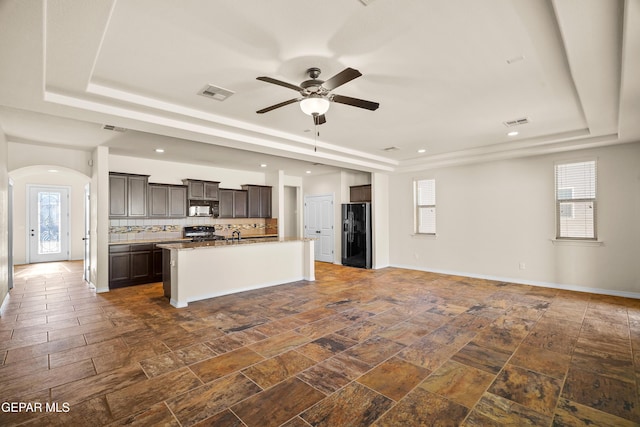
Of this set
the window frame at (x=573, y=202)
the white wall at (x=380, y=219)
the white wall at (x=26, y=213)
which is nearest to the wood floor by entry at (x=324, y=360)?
the window frame at (x=573, y=202)

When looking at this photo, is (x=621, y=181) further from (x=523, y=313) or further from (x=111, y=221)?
(x=111, y=221)

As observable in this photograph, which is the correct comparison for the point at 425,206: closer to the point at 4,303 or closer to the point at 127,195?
the point at 127,195

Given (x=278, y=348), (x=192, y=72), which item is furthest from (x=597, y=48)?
(x=278, y=348)

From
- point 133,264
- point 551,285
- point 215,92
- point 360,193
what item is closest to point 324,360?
point 215,92

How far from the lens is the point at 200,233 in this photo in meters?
7.32

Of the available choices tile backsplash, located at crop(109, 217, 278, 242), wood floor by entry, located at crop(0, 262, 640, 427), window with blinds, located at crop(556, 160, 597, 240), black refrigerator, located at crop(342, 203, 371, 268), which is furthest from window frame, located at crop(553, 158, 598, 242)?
tile backsplash, located at crop(109, 217, 278, 242)

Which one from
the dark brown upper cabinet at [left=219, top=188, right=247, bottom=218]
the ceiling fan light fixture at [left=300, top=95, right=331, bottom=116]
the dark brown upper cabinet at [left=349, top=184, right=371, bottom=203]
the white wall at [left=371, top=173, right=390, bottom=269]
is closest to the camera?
the ceiling fan light fixture at [left=300, top=95, right=331, bottom=116]

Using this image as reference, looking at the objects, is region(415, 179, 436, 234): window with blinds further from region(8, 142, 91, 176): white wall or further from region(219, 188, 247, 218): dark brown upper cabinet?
region(8, 142, 91, 176): white wall

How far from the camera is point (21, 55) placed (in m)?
2.20

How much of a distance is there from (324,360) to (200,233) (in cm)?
534

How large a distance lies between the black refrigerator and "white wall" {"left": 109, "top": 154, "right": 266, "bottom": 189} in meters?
2.72

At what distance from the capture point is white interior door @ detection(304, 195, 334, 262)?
28.7ft

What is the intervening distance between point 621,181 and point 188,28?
6.32m

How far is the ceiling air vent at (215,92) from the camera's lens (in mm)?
3205
